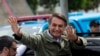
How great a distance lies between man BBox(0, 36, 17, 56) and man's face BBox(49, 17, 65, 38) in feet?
2.52

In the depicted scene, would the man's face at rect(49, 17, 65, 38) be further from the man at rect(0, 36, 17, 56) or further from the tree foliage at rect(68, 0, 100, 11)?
the tree foliage at rect(68, 0, 100, 11)

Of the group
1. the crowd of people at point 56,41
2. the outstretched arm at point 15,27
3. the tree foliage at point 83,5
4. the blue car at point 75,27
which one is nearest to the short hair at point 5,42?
the outstretched arm at point 15,27

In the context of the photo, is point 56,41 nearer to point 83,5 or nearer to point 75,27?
point 75,27

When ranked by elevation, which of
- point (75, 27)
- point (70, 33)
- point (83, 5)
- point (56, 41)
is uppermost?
point (70, 33)

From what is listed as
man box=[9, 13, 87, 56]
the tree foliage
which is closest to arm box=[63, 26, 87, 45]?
man box=[9, 13, 87, 56]

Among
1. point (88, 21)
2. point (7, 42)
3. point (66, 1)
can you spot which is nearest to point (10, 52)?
point (7, 42)

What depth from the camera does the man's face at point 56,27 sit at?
4621 millimetres

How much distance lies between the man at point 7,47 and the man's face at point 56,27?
2.52 feet

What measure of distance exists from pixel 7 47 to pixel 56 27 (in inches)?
34.7

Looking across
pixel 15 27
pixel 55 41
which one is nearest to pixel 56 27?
pixel 55 41

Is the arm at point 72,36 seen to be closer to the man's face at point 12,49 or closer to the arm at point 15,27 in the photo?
the arm at point 15,27

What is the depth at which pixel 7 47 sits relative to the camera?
3.86 meters

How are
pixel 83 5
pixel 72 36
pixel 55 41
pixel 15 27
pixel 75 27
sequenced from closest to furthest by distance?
pixel 15 27, pixel 72 36, pixel 55 41, pixel 75 27, pixel 83 5

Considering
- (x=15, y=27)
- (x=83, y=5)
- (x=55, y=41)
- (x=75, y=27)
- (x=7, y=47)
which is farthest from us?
(x=83, y=5)
